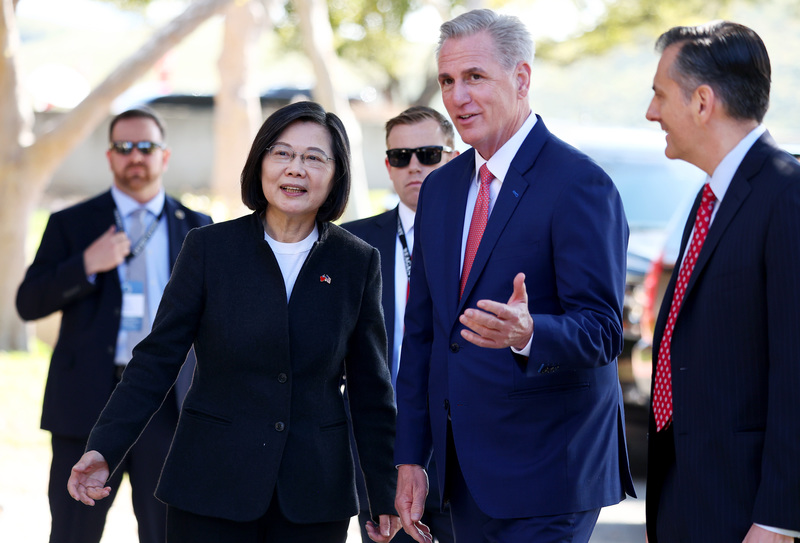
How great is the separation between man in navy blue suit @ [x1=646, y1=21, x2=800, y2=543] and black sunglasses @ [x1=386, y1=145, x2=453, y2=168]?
77.6 inches

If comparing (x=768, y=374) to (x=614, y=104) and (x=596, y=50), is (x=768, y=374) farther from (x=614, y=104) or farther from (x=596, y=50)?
(x=614, y=104)

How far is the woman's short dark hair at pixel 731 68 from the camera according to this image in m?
2.82

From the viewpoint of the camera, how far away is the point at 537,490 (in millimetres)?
3137

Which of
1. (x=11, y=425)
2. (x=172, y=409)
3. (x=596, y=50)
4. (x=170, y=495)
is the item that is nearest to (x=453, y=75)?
(x=170, y=495)

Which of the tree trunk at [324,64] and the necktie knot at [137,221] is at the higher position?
the tree trunk at [324,64]

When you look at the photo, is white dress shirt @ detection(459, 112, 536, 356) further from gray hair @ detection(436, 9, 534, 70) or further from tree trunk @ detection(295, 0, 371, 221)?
tree trunk @ detection(295, 0, 371, 221)

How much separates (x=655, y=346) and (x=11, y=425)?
7.28 meters

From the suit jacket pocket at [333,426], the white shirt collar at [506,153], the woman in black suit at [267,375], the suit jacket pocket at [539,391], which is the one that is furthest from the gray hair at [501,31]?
the suit jacket pocket at [333,426]

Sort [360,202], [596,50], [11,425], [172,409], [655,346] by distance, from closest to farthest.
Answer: [655,346], [172,409], [11,425], [360,202], [596,50]

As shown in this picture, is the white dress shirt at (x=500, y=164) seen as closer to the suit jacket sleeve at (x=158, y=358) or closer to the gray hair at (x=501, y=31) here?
the gray hair at (x=501, y=31)

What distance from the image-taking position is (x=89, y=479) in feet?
11.0

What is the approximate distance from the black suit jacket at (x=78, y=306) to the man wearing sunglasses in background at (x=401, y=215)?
1.08 metres

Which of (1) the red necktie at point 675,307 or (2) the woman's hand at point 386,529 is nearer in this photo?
(1) the red necktie at point 675,307

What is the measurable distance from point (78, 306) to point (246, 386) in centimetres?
197
